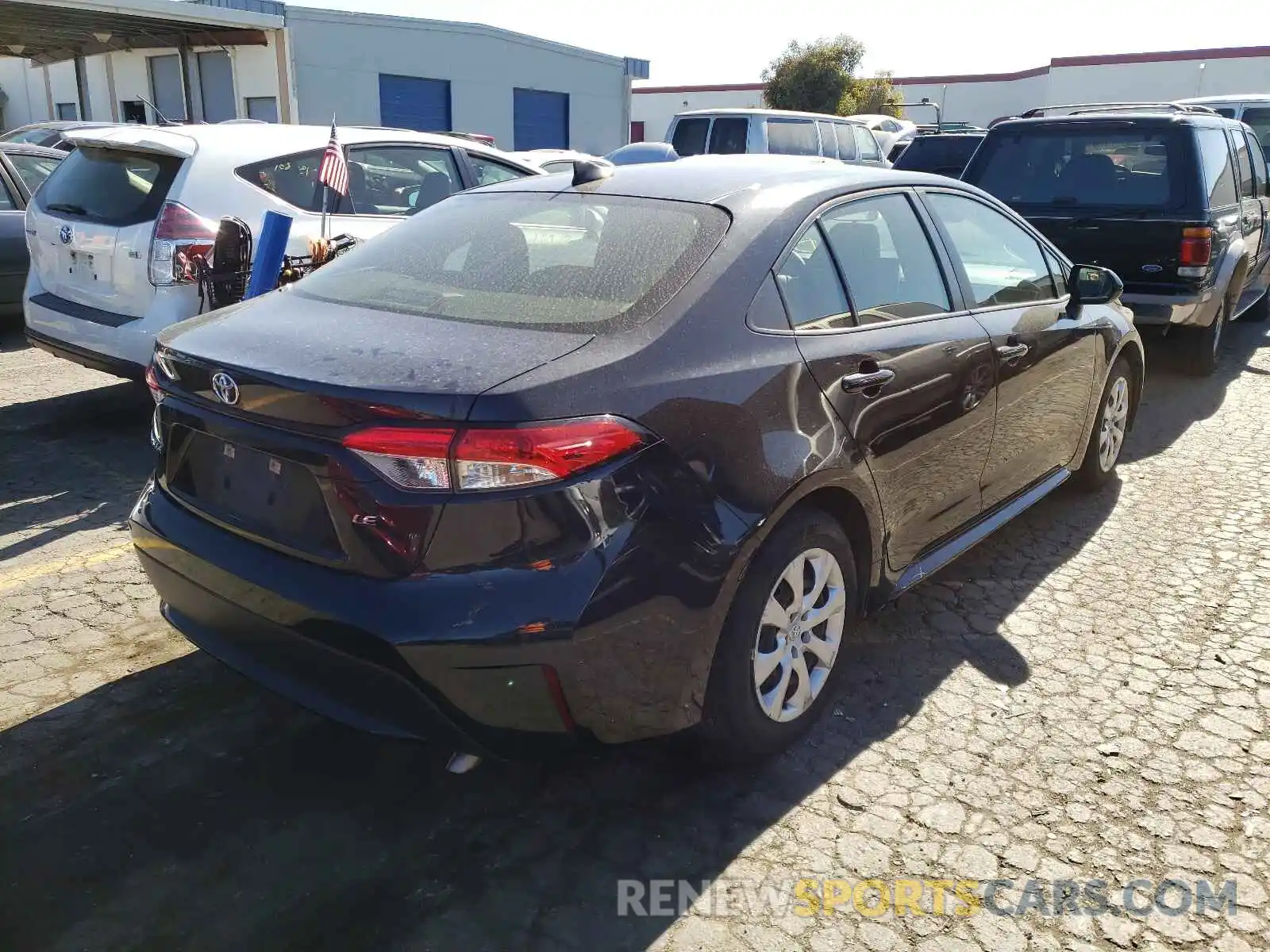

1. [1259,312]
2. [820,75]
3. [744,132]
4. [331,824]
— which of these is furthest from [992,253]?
[820,75]

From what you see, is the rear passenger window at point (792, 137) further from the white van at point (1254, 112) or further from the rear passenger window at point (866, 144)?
the white van at point (1254, 112)

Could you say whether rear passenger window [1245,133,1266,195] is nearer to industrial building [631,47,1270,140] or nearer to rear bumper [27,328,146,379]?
rear bumper [27,328,146,379]

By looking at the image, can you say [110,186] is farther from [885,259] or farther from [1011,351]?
[1011,351]

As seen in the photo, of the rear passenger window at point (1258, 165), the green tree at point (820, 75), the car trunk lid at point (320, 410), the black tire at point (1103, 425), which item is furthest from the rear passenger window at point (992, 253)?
the green tree at point (820, 75)

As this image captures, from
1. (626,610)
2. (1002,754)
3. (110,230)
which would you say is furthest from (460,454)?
(110,230)

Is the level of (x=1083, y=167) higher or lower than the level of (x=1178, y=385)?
higher

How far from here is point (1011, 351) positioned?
12.6ft

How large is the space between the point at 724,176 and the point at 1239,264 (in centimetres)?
610

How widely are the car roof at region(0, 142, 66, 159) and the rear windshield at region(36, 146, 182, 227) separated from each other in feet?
11.8

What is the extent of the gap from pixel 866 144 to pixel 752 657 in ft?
55.1

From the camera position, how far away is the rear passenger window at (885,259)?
3230 millimetres

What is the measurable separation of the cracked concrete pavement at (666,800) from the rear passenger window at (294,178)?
2.46 meters

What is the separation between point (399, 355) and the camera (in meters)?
2.46

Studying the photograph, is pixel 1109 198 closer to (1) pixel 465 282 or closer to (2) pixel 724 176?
(2) pixel 724 176
